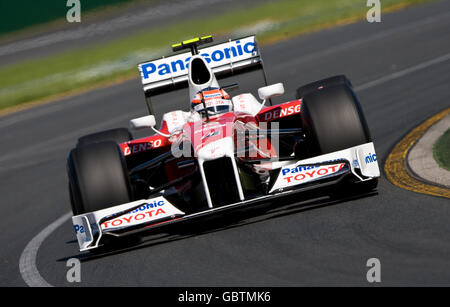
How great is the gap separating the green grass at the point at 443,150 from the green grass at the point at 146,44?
15.9 meters

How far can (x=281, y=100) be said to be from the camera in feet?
55.4

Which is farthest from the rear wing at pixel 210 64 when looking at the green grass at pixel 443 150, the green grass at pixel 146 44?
the green grass at pixel 146 44

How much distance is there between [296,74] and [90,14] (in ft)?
61.3

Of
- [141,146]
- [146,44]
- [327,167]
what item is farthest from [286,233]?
[146,44]

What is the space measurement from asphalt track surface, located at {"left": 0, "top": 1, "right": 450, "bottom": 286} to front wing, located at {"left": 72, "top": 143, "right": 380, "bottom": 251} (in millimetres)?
276

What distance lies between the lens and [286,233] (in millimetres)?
8109

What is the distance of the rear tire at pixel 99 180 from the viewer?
857cm

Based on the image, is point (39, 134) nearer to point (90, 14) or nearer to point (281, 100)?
point (281, 100)

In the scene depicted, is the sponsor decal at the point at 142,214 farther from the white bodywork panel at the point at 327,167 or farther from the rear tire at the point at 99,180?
the white bodywork panel at the point at 327,167

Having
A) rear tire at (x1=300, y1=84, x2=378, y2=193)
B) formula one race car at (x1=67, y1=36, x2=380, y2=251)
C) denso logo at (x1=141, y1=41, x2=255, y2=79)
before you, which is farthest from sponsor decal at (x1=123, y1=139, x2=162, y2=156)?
rear tire at (x1=300, y1=84, x2=378, y2=193)

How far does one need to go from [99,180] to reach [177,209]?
87 cm

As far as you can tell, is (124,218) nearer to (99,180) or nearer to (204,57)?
(99,180)

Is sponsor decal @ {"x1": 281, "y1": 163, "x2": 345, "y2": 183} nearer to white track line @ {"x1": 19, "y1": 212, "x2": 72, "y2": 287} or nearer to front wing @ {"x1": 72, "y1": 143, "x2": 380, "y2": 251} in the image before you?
front wing @ {"x1": 72, "y1": 143, "x2": 380, "y2": 251}
